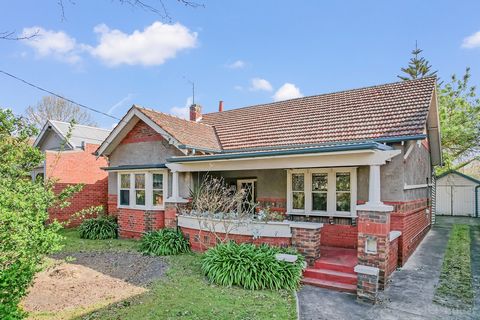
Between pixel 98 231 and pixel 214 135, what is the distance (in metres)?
6.78

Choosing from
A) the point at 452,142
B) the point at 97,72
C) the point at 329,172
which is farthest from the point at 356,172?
the point at 452,142

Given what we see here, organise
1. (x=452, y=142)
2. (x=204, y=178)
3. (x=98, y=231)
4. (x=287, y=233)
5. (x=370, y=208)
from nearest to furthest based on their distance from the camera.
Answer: (x=370, y=208)
(x=287, y=233)
(x=204, y=178)
(x=98, y=231)
(x=452, y=142)

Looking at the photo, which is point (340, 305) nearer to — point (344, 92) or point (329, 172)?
point (329, 172)

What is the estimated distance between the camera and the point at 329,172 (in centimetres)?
1060

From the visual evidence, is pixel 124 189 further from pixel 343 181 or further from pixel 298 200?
pixel 343 181

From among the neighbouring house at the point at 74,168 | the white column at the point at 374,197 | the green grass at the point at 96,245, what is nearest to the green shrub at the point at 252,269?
the white column at the point at 374,197

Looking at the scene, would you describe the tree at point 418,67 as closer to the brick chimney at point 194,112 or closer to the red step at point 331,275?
the brick chimney at point 194,112

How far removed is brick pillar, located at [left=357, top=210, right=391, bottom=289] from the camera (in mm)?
7293

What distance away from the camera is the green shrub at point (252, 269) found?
24.1ft

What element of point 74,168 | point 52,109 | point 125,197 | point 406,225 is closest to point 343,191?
point 406,225

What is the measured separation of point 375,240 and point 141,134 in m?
10.4

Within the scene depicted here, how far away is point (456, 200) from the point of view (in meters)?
23.3

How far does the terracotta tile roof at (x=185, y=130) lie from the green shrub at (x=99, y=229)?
535 centimetres

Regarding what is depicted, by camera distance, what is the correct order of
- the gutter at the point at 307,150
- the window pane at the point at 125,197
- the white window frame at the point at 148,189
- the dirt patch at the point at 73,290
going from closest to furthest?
the dirt patch at the point at 73,290 < the gutter at the point at 307,150 < the white window frame at the point at 148,189 < the window pane at the point at 125,197
